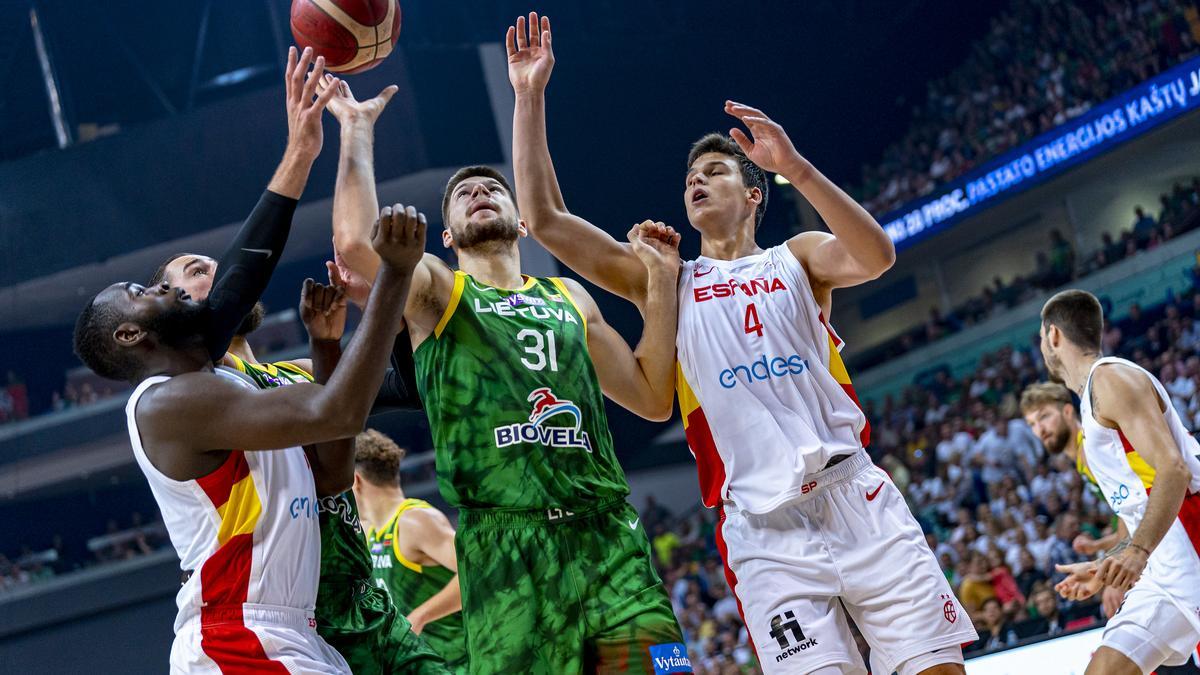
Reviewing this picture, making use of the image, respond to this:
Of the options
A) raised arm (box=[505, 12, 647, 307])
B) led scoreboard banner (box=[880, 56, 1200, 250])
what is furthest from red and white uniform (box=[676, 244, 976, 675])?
led scoreboard banner (box=[880, 56, 1200, 250])

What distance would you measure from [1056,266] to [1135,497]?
50.0ft

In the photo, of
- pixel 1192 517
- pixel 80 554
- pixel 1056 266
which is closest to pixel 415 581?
pixel 1192 517

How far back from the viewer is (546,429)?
392cm

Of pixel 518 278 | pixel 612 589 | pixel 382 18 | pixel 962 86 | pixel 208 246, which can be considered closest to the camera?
pixel 612 589

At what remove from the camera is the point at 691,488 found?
23766 millimetres

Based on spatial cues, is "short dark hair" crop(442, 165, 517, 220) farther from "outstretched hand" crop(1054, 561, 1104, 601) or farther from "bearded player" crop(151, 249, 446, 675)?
"outstretched hand" crop(1054, 561, 1104, 601)

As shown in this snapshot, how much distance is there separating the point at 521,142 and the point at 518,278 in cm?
53

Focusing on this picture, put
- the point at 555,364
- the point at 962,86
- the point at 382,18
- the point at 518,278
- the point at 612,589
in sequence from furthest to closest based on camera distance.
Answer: the point at 962,86 < the point at 382,18 < the point at 518,278 < the point at 555,364 < the point at 612,589

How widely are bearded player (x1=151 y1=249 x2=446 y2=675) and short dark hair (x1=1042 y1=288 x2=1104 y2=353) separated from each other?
11.0ft

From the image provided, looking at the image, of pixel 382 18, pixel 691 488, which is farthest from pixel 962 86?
pixel 382 18

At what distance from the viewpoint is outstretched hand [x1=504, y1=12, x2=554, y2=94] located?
14.9ft

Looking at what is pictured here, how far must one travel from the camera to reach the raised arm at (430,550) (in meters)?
5.83

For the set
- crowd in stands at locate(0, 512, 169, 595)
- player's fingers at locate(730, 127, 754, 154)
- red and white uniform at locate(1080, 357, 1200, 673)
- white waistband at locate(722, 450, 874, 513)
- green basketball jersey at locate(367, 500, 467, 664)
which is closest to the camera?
white waistband at locate(722, 450, 874, 513)

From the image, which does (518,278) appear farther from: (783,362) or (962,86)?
(962,86)
